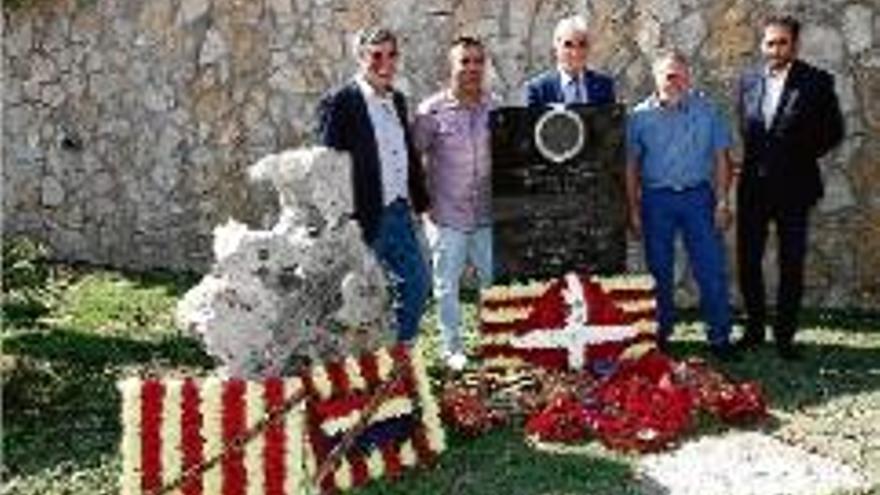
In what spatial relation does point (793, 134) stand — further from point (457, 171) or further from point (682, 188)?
point (457, 171)

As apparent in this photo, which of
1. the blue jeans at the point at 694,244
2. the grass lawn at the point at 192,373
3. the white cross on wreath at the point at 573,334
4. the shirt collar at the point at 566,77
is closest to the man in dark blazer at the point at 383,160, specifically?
the white cross on wreath at the point at 573,334

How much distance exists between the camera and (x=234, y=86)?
13359 mm

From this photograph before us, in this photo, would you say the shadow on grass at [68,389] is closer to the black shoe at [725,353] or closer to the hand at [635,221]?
the hand at [635,221]

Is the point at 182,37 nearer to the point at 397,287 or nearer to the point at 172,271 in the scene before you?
the point at 172,271

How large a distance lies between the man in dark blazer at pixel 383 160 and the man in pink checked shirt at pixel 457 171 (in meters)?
0.20

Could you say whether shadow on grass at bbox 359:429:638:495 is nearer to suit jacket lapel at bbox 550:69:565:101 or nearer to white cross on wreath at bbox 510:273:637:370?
white cross on wreath at bbox 510:273:637:370

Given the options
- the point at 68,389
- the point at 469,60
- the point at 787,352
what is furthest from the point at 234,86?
the point at 787,352

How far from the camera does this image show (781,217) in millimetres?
9734

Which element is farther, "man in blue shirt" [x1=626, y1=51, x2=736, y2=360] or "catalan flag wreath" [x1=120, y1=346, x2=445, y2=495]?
"man in blue shirt" [x1=626, y1=51, x2=736, y2=360]

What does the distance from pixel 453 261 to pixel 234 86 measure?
14.3ft

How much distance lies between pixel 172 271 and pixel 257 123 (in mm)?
1486

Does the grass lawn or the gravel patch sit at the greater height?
the grass lawn

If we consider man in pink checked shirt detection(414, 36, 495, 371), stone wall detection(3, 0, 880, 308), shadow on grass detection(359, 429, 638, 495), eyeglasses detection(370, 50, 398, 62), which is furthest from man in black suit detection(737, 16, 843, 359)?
shadow on grass detection(359, 429, 638, 495)

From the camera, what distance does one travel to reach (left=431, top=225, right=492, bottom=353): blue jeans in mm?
9531
